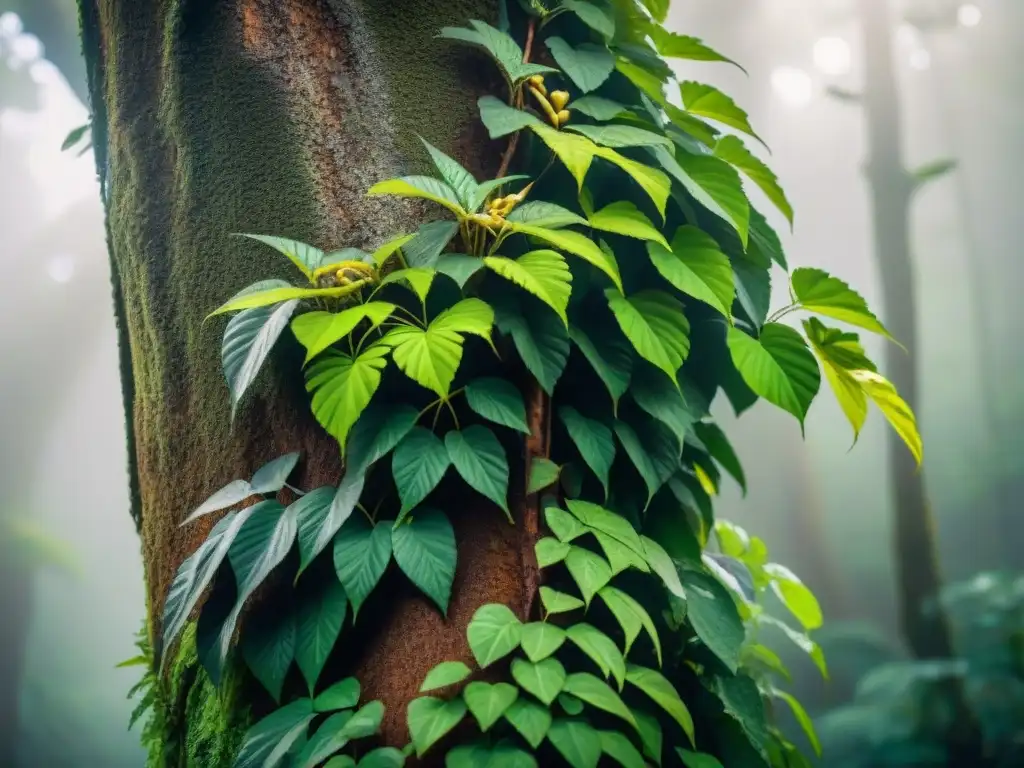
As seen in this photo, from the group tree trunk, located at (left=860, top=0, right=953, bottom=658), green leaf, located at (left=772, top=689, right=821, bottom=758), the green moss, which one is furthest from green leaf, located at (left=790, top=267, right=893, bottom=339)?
tree trunk, located at (left=860, top=0, right=953, bottom=658)

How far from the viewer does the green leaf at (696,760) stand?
2.64 feet

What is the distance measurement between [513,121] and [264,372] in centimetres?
47

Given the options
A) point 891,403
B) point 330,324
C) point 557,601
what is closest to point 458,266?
point 330,324

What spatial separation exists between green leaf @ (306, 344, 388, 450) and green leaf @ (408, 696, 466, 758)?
284mm

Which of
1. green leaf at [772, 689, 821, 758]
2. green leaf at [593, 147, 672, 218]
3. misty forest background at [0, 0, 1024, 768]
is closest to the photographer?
green leaf at [593, 147, 672, 218]

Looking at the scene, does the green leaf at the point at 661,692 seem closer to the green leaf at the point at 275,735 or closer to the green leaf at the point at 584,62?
the green leaf at the point at 275,735

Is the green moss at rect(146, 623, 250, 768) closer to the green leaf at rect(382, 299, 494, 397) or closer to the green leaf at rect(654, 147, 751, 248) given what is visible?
the green leaf at rect(382, 299, 494, 397)

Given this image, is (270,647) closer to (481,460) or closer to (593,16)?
(481,460)

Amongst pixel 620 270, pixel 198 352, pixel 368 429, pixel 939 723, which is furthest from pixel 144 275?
pixel 939 723

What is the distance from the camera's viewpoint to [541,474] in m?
0.85

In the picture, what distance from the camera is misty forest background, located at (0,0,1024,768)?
245 inches

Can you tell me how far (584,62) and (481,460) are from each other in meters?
0.62

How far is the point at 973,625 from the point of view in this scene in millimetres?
5305

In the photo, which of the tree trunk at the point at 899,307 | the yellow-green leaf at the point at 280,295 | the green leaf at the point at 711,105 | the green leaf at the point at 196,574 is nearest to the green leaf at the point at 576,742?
the green leaf at the point at 196,574
